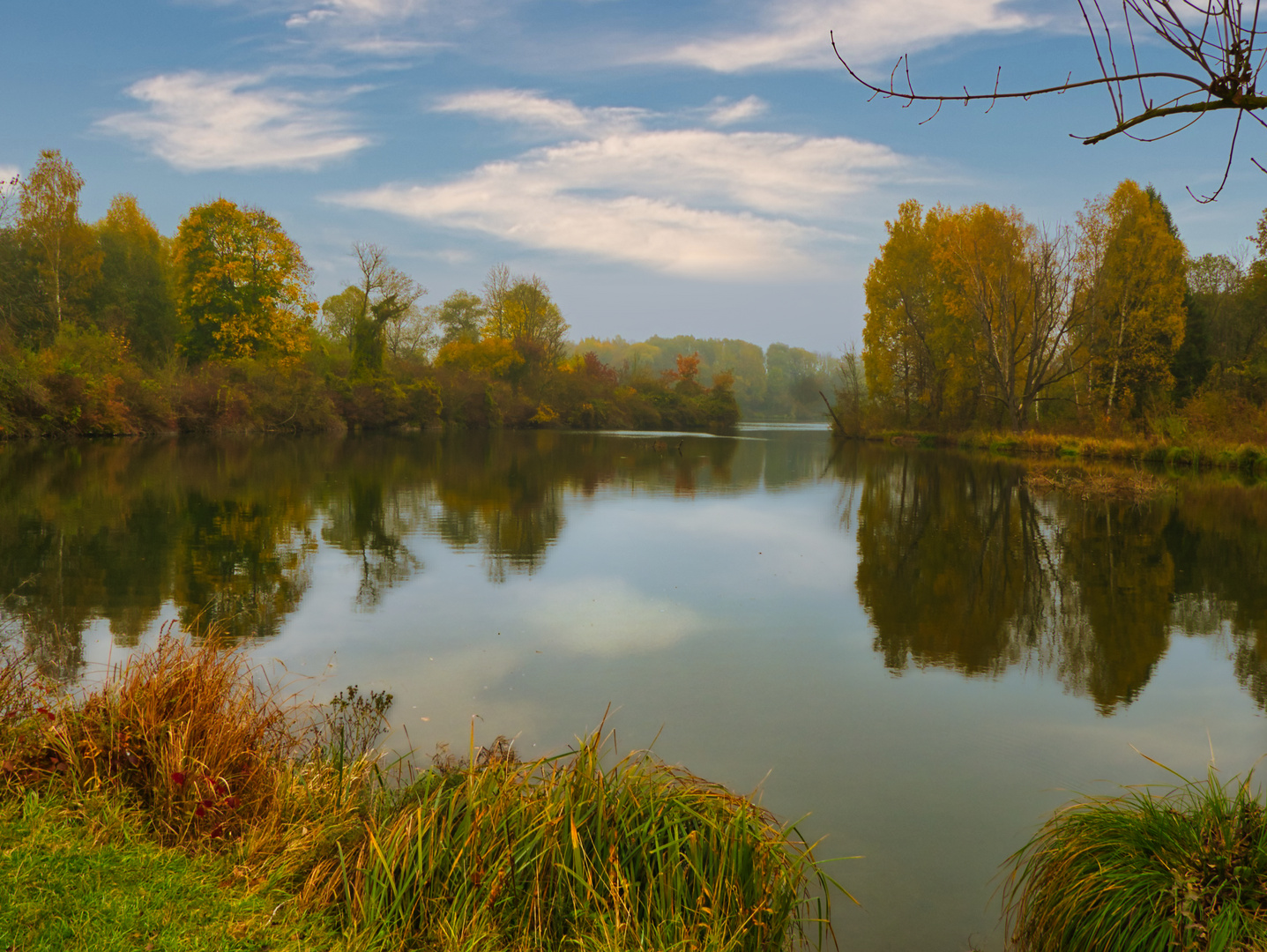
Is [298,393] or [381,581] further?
[298,393]

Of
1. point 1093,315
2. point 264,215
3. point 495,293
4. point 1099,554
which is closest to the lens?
point 1099,554

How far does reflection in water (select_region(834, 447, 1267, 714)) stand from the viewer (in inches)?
335

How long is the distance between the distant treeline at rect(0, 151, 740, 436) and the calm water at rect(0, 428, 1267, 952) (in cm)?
1677

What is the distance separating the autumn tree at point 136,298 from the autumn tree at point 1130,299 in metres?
47.5

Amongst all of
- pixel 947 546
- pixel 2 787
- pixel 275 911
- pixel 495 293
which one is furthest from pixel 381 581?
pixel 495 293

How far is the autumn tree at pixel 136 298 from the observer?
44.8m

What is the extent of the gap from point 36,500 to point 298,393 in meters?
31.3

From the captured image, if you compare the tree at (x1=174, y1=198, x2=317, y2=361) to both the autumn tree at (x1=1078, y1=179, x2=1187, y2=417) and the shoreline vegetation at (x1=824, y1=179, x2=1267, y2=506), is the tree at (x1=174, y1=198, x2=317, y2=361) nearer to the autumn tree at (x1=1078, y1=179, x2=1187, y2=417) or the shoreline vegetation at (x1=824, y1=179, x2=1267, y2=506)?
the shoreline vegetation at (x1=824, y1=179, x2=1267, y2=506)

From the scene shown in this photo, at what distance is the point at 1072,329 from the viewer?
3928 cm

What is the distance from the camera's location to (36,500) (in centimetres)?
1642

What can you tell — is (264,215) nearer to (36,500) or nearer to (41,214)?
(41,214)

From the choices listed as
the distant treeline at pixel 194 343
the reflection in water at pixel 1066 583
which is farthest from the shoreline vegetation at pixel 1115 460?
the distant treeline at pixel 194 343

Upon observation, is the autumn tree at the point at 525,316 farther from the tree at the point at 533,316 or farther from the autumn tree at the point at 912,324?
the autumn tree at the point at 912,324

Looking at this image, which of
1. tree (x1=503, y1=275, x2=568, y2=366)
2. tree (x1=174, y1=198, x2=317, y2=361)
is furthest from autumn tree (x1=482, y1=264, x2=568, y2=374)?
tree (x1=174, y1=198, x2=317, y2=361)
